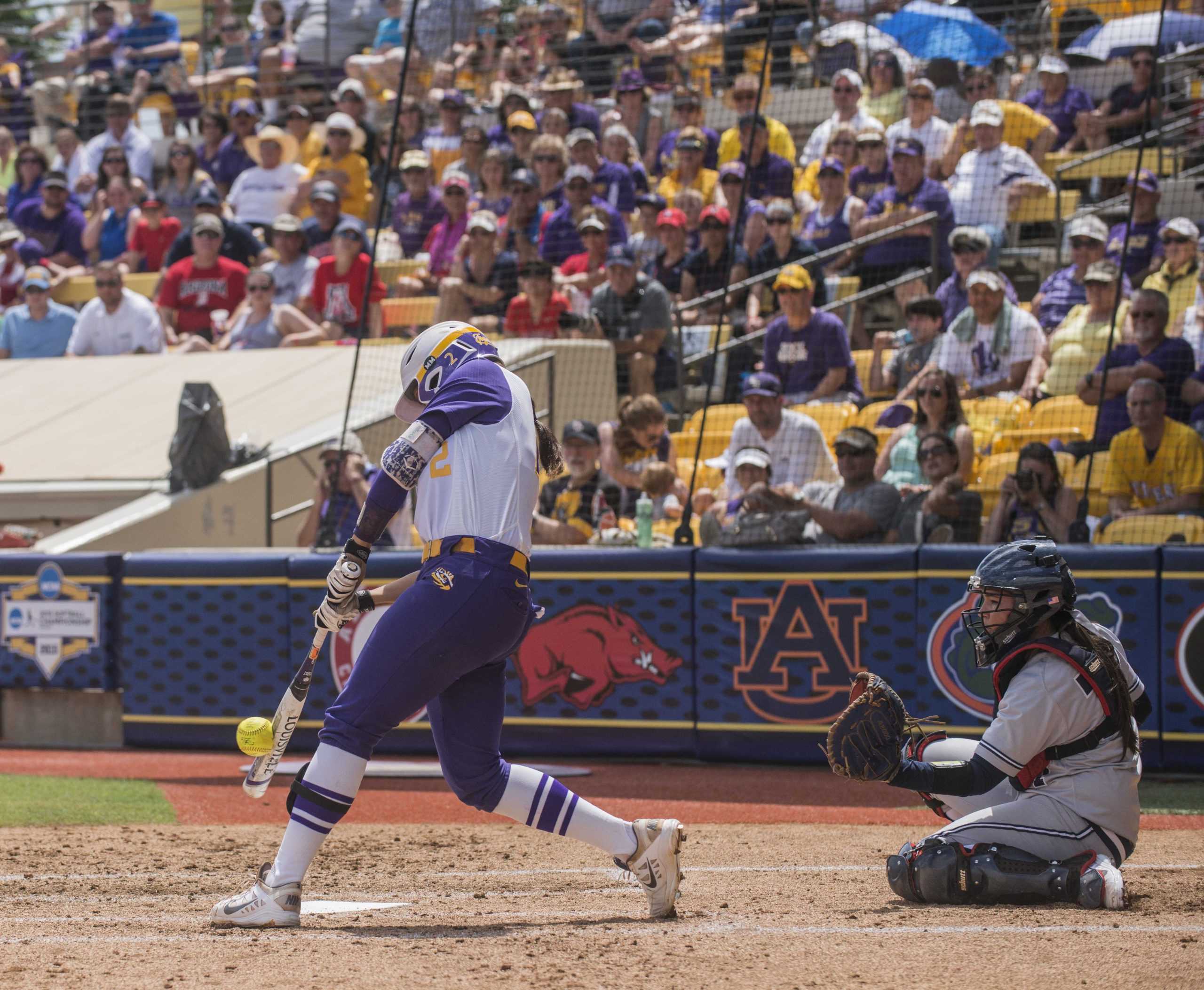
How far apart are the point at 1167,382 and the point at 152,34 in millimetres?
14314

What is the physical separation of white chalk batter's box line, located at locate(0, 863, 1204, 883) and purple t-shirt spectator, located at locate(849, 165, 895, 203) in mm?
7354

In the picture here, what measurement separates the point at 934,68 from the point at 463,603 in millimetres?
9964

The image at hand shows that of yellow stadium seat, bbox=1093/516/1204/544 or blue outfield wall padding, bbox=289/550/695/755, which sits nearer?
yellow stadium seat, bbox=1093/516/1204/544

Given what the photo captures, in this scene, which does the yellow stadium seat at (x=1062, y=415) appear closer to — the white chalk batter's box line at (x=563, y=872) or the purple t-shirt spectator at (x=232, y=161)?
the white chalk batter's box line at (x=563, y=872)

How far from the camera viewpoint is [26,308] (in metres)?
15.1

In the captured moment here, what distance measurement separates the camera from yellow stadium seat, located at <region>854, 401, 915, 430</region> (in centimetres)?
1038

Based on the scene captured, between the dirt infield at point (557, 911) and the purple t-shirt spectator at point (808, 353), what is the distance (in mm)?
3627

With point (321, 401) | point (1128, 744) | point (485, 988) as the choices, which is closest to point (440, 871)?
point (485, 988)

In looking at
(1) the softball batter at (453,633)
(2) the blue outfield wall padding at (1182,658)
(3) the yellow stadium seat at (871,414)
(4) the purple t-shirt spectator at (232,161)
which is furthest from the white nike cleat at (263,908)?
(4) the purple t-shirt spectator at (232,161)

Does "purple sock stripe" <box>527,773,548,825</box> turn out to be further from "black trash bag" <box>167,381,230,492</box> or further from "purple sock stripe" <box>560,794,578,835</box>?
"black trash bag" <box>167,381,230,492</box>

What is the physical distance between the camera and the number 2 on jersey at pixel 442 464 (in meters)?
4.83

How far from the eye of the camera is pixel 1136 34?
11883 mm

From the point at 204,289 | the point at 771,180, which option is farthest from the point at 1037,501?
the point at 204,289

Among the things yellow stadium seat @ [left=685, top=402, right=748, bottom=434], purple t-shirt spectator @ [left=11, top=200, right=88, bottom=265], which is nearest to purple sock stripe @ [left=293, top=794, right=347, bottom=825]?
yellow stadium seat @ [left=685, top=402, right=748, bottom=434]
